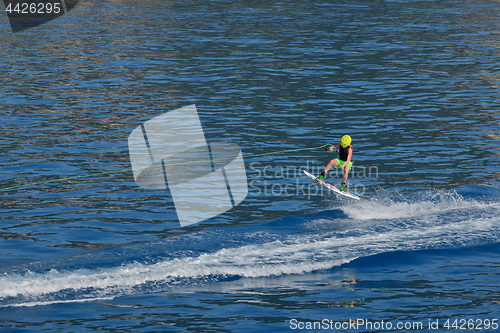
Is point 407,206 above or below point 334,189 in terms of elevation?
below

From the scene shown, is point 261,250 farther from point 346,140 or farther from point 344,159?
point 344,159

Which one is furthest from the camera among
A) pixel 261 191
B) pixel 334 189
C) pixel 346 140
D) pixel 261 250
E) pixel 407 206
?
pixel 261 191

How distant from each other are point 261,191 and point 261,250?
5.48 m

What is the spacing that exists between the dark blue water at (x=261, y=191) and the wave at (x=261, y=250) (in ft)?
0.16

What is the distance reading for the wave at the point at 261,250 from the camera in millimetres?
13258

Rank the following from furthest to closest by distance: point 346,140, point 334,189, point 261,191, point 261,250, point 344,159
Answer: point 261,191 → point 344,159 → point 334,189 → point 346,140 → point 261,250

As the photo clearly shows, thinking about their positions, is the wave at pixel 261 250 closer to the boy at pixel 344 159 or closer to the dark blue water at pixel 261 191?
the dark blue water at pixel 261 191

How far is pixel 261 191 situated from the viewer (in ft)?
67.1

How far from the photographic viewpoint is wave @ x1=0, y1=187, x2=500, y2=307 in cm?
1326

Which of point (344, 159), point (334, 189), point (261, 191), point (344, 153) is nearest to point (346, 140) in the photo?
point (344, 153)

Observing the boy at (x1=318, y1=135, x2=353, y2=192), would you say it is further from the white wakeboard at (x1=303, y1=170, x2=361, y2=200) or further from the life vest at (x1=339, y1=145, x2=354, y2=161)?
the white wakeboard at (x1=303, y1=170, x2=361, y2=200)

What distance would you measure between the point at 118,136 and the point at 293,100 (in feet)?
31.4

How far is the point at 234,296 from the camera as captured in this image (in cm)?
1312

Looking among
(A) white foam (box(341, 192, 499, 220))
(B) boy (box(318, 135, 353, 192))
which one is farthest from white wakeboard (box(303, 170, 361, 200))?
(A) white foam (box(341, 192, 499, 220))
